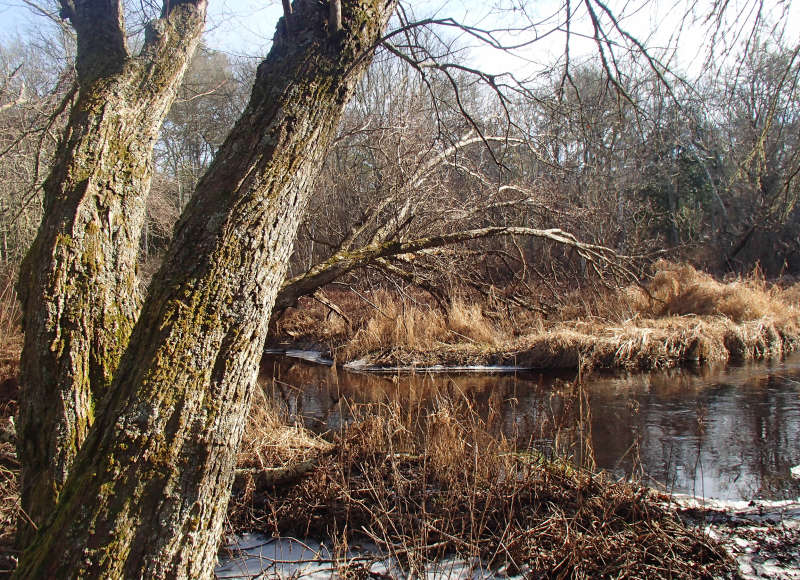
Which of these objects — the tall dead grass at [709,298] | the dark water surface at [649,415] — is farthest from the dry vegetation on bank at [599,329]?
the dark water surface at [649,415]

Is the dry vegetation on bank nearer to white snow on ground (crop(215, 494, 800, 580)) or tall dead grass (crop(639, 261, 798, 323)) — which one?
tall dead grass (crop(639, 261, 798, 323))

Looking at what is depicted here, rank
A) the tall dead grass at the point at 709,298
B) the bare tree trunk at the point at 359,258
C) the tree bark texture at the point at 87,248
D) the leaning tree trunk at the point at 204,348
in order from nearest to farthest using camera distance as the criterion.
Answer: the leaning tree trunk at the point at 204,348 < the tree bark texture at the point at 87,248 < the bare tree trunk at the point at 359,258 < the tall dead grass at the point at 709,298

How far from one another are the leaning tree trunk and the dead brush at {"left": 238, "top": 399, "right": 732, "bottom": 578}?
1.43 metres

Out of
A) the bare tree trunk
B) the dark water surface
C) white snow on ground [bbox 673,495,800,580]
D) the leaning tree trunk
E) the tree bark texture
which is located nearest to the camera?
the leaning tree trunk

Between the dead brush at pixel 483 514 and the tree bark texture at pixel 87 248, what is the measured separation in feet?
4.65

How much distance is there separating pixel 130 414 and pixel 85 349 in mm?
1140

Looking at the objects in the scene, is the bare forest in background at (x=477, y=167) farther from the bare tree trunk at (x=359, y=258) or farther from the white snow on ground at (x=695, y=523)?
the white snow on ground at (x=695, y=523)

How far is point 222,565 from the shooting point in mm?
3361

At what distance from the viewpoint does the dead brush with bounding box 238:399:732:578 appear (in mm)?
3158

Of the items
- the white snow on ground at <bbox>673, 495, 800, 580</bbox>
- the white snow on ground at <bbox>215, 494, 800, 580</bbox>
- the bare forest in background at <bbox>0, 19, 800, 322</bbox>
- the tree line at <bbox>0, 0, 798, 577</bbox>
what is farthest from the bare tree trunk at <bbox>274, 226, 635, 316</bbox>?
the white snow on ground at <bbox>673, 495, 800, 580</bbox>

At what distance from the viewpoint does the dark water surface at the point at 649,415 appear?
4.56m

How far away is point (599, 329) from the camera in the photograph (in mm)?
10938

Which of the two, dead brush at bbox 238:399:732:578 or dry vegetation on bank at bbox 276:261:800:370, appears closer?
dead brush at bbox 238:399:732:578

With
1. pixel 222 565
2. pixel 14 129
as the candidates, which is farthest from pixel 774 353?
pixel 14 129
